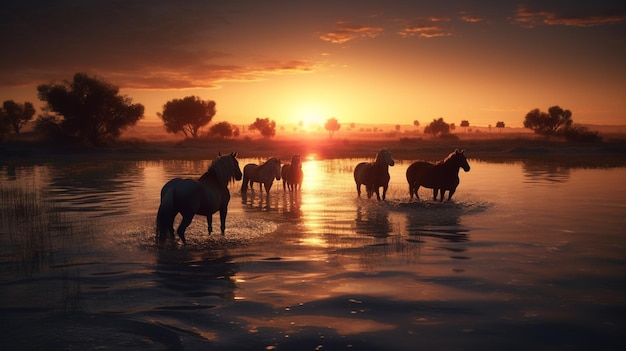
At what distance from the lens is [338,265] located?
30.4 feet

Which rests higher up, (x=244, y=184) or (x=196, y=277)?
(x=244, y=184)

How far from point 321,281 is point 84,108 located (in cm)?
6789

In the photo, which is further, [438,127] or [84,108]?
[438,127]

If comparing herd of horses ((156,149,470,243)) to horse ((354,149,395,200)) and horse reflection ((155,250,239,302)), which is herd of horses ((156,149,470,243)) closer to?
horse ((354,149,395,200))

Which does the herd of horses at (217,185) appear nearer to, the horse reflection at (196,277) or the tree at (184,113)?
the horse reflection at (196,277)

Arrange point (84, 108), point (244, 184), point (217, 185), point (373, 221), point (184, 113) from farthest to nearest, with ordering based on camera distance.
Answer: point (184, 113) < point (84, 108) < point (244, 184) < point (373, 221) < point (217, 185)

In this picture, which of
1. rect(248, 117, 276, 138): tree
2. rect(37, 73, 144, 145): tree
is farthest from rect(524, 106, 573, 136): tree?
rect(37, 73, 144, 145): tree

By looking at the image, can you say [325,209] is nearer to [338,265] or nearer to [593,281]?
[338,265]

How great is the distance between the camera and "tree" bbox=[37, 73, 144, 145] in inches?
2596

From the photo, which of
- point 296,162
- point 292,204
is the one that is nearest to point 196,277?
point 292,204

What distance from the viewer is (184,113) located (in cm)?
10481

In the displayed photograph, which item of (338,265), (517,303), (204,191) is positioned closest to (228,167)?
(204,191)

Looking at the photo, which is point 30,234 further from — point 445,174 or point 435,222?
point 445,174

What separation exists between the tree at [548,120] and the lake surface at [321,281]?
349ft
